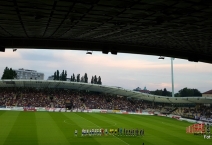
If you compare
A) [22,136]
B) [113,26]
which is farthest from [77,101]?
[113,26]

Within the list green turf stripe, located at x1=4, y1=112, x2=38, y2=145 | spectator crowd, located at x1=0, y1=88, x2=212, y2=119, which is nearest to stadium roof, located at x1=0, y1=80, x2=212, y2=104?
spectator crowd, located at x1=0, y1=88, x2=212, y2=119

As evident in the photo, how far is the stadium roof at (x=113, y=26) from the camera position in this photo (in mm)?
10641

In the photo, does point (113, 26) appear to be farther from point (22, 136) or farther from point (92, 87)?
point (92, 87)

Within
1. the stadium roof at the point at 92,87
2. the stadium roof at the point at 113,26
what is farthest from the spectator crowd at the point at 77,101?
the stadium roof at the point at 113,26

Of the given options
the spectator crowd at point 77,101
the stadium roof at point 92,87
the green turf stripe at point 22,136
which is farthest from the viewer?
the spectator crowd at point 77,101

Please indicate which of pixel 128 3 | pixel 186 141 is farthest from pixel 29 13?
pixel 186 141

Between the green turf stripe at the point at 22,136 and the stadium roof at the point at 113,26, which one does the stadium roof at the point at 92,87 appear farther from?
the stadium roof at the point at 113,26

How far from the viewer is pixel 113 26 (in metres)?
14.8

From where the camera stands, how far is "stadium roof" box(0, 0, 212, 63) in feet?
34.9

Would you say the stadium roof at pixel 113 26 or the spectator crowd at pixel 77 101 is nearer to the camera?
the stadium roof at pixel 113 26

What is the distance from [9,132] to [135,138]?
15951 mm

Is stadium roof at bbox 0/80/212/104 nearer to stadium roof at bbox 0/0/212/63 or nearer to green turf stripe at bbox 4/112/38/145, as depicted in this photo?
green turf stripe at bbox 4/112/38/145

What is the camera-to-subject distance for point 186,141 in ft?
106

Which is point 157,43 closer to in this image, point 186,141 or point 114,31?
point 114,31
